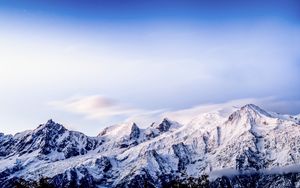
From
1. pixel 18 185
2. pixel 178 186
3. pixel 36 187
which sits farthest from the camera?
pixel 178 186

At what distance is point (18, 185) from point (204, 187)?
243 ft

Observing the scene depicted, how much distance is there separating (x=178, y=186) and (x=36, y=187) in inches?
1915

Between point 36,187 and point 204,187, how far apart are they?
6289 centimetres

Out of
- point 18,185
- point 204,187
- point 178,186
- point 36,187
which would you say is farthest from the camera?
point 204,187

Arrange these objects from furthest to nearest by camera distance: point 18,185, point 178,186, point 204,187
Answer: point 204,187 < point 178,186 < point 18,185

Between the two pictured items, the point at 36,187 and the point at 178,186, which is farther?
the point at 178,186

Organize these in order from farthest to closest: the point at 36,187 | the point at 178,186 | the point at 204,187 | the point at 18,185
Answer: the point at 204,187 → the point at 178,186 → the point at 36,187 → the point at 18,185

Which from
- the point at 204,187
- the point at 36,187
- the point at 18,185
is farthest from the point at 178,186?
the point at 18,185

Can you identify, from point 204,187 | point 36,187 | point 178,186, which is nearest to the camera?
point 36,187

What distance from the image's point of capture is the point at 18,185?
123m

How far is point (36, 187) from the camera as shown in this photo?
452 feet

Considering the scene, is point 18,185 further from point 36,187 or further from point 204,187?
point 204,187

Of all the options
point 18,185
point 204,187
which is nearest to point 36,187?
point 18,185

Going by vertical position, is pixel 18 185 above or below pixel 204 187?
above
